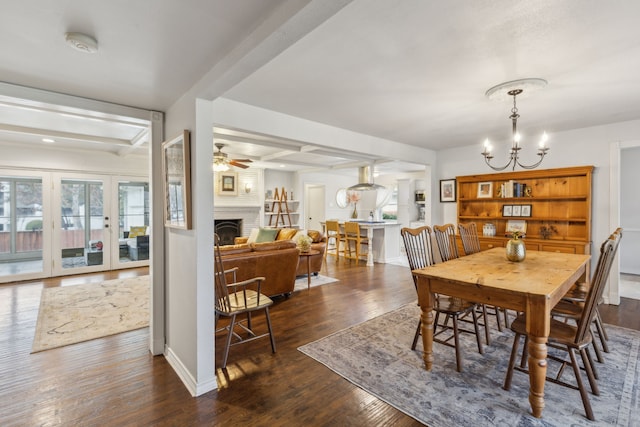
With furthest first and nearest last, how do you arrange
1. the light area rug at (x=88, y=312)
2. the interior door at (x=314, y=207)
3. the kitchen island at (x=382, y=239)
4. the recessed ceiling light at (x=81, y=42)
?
the interior door at (x=314, y=207), the kitchen island at (x=382, y=239), the light area rug at (x=88, y=312), the recessed ceiling light at (x=81, y=42)

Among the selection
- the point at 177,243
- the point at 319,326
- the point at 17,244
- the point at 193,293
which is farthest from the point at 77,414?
the point at 17,244

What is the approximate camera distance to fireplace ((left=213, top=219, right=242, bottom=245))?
7.57 metres

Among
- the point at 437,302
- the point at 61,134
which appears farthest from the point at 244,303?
the point at 61,134

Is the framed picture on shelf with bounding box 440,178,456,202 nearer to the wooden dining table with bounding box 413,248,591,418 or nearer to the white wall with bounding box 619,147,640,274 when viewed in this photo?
the wooden dining table with bounding box 413,248,591,418

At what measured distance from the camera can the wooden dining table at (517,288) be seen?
1881 mm

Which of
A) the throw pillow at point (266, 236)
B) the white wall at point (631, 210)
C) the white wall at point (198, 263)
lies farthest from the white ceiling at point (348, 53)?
the throw pillow at point (266, 236)

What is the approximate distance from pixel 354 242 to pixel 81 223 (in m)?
5.73

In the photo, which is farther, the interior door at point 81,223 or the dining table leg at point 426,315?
the interior door at point 81,223

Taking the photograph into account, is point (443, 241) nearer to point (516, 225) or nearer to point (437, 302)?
point (437, 302)

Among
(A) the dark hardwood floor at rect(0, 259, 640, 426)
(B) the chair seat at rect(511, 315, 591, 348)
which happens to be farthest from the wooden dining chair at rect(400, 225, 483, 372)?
(A) the dark hardwood floor at rect(0, 259, 640, 426)

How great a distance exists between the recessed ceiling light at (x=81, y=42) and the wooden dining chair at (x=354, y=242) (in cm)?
567

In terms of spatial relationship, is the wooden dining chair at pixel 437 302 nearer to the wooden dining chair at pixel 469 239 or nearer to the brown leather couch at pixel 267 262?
the wooden dining chair at pixel 469 239

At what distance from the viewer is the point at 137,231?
21.2 ft

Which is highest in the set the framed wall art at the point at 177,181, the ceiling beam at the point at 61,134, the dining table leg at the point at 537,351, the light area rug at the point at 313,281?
the ceiling beam at the point at 61,134
